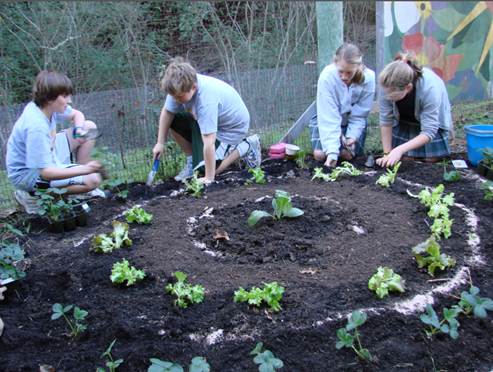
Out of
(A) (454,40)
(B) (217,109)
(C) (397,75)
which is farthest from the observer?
(A) (454,40)

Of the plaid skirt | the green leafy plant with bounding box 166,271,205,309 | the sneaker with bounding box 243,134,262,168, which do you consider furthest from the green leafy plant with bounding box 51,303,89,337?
the plaid skirt

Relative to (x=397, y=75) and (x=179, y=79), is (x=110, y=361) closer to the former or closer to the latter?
(x=179, y=79)

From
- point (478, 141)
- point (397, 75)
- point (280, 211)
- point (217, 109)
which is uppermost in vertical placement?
point (397, 75)

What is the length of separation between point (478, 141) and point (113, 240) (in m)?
3.26

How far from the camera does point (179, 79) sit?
12.9 ft

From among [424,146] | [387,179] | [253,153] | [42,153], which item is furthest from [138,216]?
[424,146]

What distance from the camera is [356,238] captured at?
3074 millimetres

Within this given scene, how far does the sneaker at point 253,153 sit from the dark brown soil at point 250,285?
0.99m

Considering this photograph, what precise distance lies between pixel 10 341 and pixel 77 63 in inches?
134

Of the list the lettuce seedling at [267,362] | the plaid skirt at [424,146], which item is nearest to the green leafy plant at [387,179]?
the plaid skirt at [424,146]

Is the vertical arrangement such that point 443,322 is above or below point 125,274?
below

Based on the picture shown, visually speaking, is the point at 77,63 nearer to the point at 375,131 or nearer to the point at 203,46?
the point at 203,46

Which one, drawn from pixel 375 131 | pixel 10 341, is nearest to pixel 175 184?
pixel 10 341

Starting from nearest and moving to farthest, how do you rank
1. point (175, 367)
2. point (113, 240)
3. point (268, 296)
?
point (175, 367) < point (268, 296) < point (113, 240)
